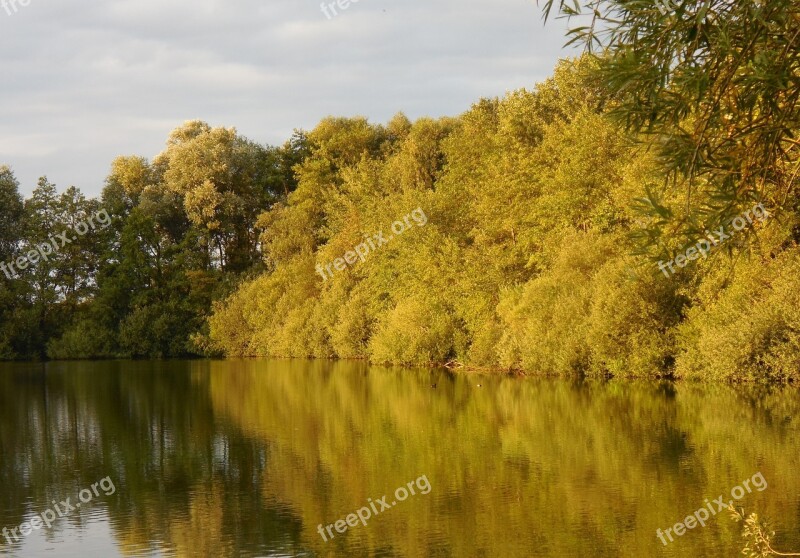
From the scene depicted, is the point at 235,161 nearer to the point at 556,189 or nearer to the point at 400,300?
the point at 400,300

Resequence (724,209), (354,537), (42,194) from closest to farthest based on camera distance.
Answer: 1. (724,209)
2. (354,537)
3. (42,194)

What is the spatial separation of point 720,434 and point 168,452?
40.2ft

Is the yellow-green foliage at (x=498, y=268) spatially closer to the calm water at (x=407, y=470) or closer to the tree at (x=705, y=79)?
the calm water at (x=407, y=470)

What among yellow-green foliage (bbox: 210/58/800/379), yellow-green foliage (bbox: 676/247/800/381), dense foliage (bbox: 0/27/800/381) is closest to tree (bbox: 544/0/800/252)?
dense foliage (bbox: 0/27/800/381)

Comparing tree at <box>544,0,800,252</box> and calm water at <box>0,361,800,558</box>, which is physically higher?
tree at <box>544,0,800,252</box>

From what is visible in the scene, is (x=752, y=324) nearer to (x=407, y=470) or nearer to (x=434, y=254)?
(x=407, y=470)

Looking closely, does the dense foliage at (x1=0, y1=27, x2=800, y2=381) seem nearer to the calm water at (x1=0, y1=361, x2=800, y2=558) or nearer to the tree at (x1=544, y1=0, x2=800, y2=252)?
the tree at (x1=544, y1=0, x2=800, y2=252)

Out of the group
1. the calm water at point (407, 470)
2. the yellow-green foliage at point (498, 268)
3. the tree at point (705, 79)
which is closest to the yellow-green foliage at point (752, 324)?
the yellow-green foliage at point (498, 268)

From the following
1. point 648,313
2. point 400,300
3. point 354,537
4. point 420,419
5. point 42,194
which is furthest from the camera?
point 42,194

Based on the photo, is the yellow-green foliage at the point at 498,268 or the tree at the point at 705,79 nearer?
the tree at the point at 705,79

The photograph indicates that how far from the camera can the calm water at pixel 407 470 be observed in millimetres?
12953

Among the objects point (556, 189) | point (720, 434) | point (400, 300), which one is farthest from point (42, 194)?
point (720, 434)

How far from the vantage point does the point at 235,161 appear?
234 feet

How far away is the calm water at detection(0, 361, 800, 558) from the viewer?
12953 mm
